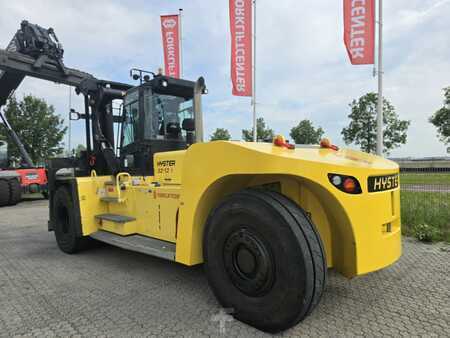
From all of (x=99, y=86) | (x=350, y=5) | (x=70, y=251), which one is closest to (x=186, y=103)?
(x=99, y=86)

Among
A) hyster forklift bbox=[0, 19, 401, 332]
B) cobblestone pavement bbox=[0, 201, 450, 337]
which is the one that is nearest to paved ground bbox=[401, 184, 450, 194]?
cobblestone pavement bbox=[0, 201, 450, 337]

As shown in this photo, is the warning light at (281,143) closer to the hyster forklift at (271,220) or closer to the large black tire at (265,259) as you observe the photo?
the hyster forklift at (271,220)

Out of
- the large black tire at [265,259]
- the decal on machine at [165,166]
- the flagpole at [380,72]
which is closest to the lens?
the large black tire at [265,259]

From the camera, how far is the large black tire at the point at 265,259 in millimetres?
2314

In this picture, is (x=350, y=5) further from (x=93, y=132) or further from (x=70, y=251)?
Answer: (x=70, y=251)

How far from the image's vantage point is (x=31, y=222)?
8.25 meters

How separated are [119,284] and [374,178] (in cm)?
295

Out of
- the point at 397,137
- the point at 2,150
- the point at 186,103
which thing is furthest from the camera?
the point at 397,137

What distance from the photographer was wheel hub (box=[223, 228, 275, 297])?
97.7 inches

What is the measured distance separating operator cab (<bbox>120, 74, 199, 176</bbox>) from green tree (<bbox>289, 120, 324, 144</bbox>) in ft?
91.0

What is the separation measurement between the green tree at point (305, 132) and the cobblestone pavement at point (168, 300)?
27430 millimetres

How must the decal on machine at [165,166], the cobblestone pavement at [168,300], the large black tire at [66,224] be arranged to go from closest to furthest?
the cobblestone pavement at [168,300] → the decal on machine at [165,166] → the large black tire at [66,224]

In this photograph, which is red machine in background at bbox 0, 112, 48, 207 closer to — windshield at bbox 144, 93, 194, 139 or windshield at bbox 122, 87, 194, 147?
windshield at bbox 122, 87, 194, 147

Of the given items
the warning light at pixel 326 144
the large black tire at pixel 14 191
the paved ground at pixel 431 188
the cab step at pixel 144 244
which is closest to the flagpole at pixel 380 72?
the paved ground at pixel 431 188
